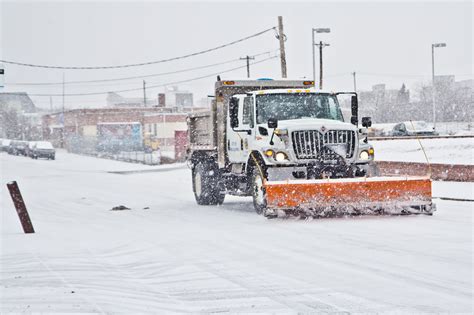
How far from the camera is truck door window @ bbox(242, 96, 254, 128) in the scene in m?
16.3

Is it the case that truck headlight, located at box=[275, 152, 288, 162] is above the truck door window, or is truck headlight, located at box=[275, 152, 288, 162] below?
below

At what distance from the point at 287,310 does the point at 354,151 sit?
8762 millimetres

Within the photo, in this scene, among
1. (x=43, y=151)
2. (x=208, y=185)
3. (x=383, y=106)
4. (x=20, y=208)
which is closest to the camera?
(x=20, y=208)

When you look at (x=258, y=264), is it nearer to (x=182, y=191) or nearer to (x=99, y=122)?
(x=182, y=191)

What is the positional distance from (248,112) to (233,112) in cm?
33

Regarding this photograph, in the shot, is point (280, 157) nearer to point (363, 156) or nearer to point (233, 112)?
point (363, 156)

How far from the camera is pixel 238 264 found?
9.67m

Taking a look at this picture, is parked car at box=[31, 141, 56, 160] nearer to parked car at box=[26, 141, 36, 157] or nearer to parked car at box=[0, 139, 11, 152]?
parked car at box=[26, 141, 36, 157]

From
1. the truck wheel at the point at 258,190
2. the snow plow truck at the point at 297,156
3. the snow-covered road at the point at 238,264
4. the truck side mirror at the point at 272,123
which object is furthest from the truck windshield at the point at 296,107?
the snow-covered road at the point at 238,264

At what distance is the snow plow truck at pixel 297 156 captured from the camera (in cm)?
1423

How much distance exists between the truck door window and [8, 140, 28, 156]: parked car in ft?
188

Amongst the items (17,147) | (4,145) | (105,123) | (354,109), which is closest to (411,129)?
(17,147)

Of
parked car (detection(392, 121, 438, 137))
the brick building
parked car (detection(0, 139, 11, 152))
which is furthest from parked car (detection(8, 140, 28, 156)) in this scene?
parked car (detection(392, 121, 438, 137))

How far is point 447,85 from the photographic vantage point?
3957 inches
